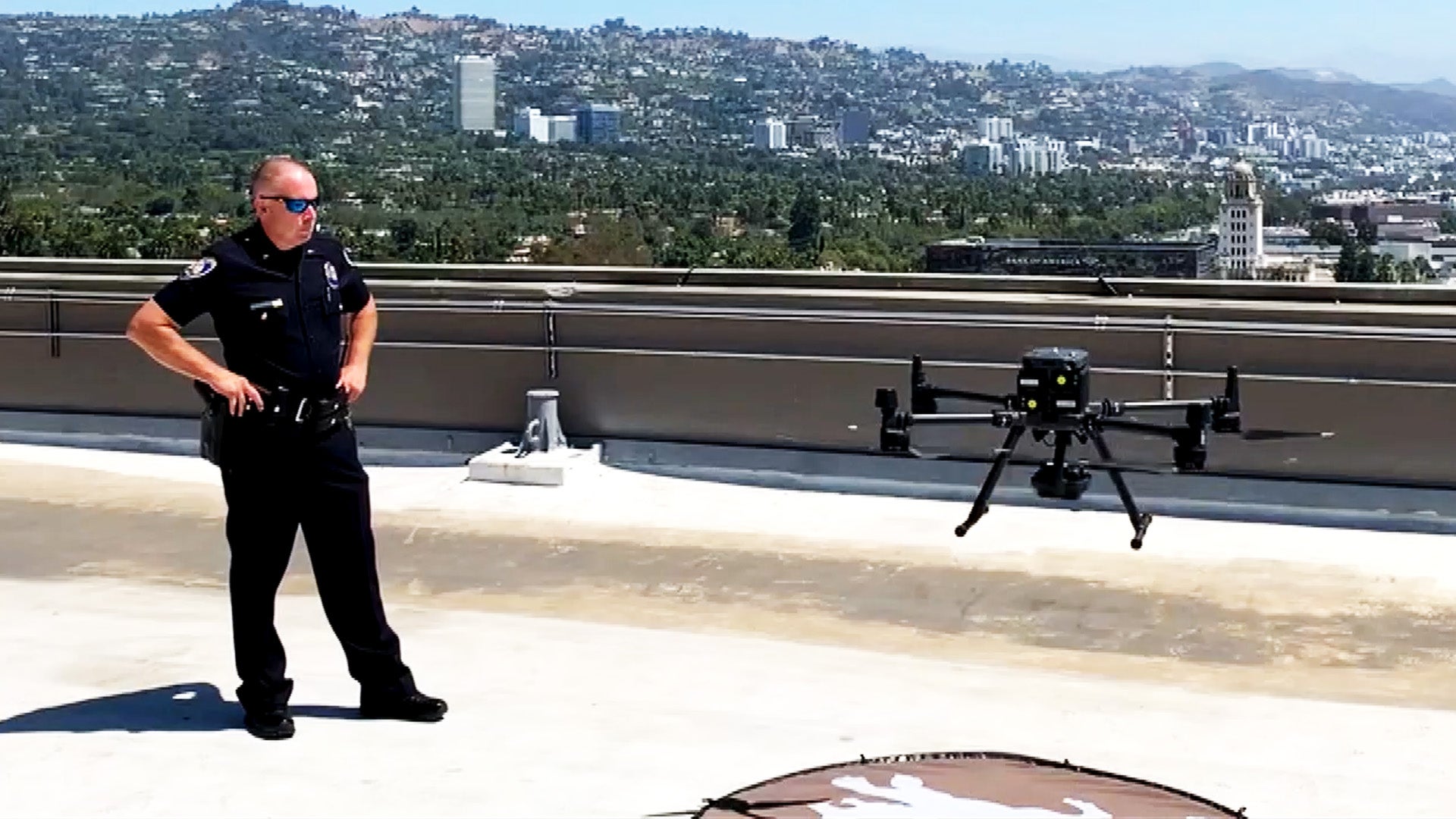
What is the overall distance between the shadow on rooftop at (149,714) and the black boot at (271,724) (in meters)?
0.17

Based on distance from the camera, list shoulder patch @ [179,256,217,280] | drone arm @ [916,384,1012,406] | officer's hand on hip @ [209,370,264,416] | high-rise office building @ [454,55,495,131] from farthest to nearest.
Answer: high-rise office building @ [454,55,495,131] < drone arm @ [916,384,1012,406] < shoulder patch @ [179,256,217,280] < officer's hand on hip @ [209,370,264,416]

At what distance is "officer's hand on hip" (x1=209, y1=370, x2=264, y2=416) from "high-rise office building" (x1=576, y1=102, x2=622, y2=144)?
8997 cm

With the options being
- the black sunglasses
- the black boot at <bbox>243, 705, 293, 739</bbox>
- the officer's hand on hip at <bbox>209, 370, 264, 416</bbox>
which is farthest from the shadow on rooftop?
the black sunglasses

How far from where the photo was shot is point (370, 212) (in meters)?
32.9

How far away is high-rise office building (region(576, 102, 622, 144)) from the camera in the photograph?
98.3m

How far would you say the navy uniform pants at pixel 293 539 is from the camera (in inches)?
233

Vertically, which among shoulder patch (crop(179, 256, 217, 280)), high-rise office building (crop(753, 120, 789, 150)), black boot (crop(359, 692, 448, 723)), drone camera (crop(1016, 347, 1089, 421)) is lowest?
black boot (crop(359, 692, 448, 723))

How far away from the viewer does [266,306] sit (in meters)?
5.79

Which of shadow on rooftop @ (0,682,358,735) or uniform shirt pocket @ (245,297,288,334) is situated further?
shadow on rooftop @ (0,682,358,735)

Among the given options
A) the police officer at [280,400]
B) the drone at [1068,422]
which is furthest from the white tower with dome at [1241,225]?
the police officer at [280,400]

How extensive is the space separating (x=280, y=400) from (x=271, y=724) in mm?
1102

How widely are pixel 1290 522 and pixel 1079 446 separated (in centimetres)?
115

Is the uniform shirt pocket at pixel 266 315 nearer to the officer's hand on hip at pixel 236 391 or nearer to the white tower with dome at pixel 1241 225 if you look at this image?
the officer's hand on hip at pixel 236 391

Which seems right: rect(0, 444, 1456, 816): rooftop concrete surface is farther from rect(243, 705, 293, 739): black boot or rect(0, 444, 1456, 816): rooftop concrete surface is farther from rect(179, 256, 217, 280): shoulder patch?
rect(179, 256, 217, 280): shoulder patch
